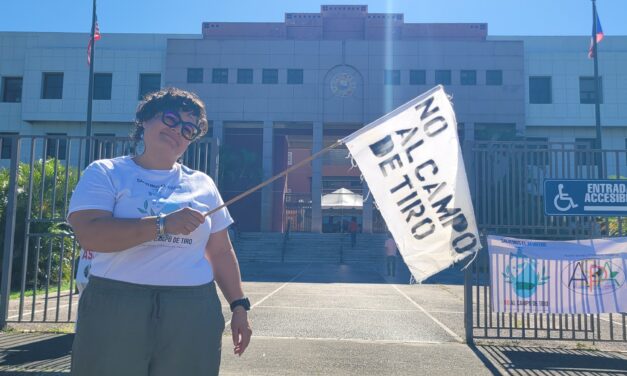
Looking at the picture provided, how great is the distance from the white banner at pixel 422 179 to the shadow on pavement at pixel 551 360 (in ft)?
7.61

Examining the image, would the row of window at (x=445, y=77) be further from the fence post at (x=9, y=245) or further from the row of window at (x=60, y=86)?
the fence post at (x=9, y=245)

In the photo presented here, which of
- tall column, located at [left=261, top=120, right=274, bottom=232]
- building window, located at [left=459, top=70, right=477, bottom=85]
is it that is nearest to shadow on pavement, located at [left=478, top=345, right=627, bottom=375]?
tall column, located at [left=261, top=120, right=274, bottom=232]

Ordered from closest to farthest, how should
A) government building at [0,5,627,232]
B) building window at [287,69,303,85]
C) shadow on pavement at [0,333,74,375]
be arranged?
shadow on pavement at [0,333,74,375], government building at [0,5,627,232], building window at [287,69,303,85]

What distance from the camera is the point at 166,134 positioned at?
8.16ft

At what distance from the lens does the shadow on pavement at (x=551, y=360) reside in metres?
5.43

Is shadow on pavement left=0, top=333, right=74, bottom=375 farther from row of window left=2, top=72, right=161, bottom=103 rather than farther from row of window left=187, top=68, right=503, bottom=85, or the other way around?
row of window left=2, top=72, right=161, bottom=103

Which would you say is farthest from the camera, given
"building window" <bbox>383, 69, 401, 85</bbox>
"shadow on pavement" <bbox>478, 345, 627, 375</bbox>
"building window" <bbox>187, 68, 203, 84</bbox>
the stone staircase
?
"building window" <bbox>187, 68, 203, 84</bbox>


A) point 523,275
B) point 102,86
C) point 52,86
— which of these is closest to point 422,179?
point 523,275

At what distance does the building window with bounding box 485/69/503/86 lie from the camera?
1487 inches

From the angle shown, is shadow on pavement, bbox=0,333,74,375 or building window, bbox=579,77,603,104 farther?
building window, bbox=579,77,603,104

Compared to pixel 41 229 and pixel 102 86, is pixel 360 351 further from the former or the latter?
pixel 102 86

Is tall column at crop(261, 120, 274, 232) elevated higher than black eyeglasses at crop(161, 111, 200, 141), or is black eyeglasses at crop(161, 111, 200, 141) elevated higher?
tall column at crop(261, 120, 274, 232)

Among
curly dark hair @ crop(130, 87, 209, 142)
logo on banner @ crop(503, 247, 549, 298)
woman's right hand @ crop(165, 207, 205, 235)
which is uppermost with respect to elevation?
curly dark hair @ crop(130, 87, 209, 142)

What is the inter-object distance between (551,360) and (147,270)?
5.30 m
